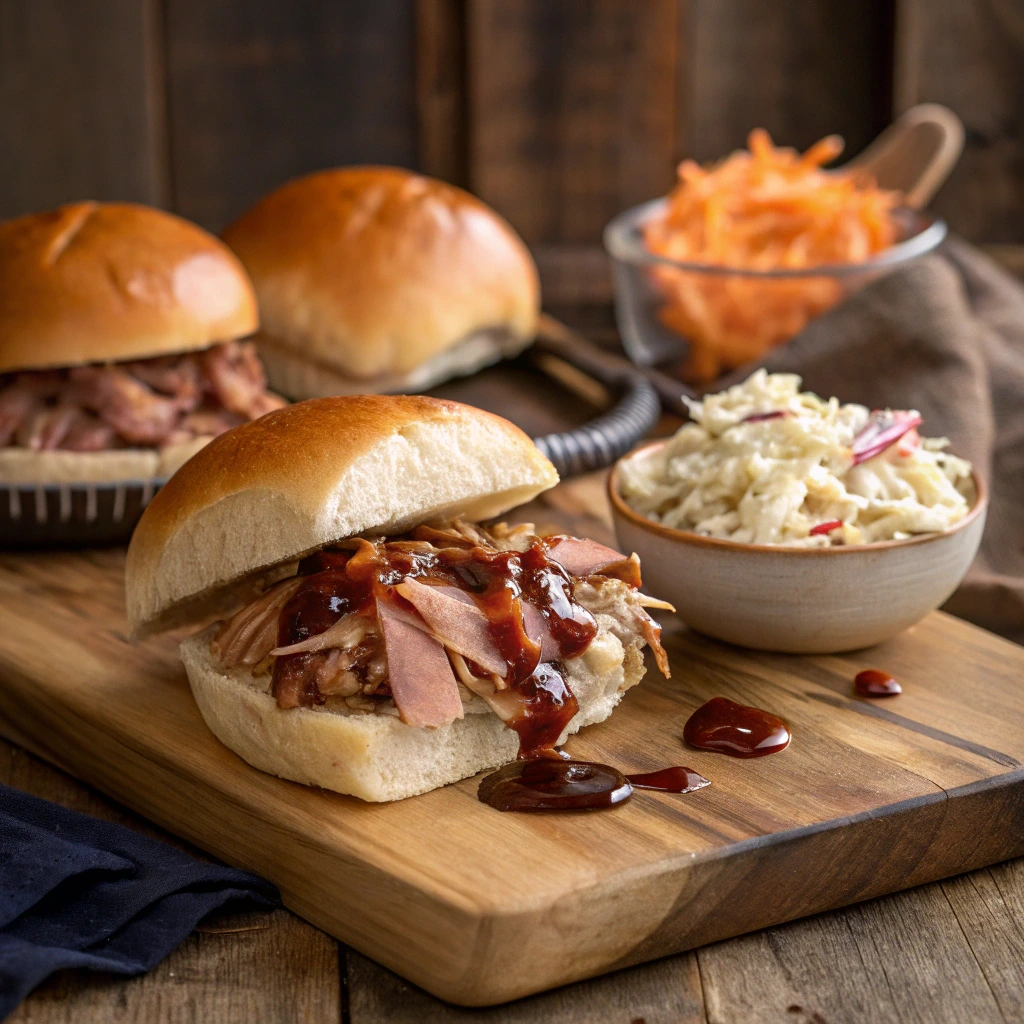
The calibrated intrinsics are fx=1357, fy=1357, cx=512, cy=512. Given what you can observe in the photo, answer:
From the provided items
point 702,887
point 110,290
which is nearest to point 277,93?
point 110,290

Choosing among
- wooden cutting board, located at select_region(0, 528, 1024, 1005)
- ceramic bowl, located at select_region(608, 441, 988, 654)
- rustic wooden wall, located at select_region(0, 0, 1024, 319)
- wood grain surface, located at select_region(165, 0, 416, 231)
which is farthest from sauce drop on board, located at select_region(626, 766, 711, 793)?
wood grain surface, located at select_region(165, 0, 416, 231)

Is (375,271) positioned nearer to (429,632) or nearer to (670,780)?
(429,632)

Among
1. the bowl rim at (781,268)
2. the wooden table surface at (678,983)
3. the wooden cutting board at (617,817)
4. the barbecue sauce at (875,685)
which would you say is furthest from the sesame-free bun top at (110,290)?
the barbecue sauce at (875,685)

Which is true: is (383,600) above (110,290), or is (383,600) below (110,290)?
below

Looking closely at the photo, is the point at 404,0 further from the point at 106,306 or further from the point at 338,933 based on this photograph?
the point at 338,933

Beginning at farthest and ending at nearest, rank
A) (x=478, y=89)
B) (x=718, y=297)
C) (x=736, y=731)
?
(x=478, y=89)
(x=718, y=297)
(x=736, y=731)

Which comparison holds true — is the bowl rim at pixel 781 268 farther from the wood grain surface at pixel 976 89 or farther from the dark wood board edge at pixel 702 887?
the dark wood board edge at pixel 702 887
